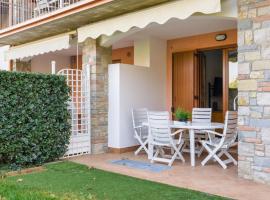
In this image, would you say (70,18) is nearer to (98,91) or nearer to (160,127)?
(98,91)

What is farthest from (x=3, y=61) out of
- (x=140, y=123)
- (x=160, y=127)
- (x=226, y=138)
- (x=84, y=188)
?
(x=226, y=138)

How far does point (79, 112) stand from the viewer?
11.4 meters

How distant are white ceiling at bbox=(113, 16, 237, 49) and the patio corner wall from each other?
2956 millimetres

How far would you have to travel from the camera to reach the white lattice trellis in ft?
36.3

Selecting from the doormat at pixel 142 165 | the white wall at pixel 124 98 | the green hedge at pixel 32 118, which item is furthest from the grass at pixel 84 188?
the white wall at pixel 124 98

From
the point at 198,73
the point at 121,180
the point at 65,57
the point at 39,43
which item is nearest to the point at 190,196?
the point at 121,180

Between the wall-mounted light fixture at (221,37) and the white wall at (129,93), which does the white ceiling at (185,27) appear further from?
the white wall at (129,93)

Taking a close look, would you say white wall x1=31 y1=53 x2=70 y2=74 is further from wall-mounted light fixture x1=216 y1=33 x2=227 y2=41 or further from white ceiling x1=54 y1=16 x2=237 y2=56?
wall-mounted light fixture x1=216 y1=33 x2=227 y2=41

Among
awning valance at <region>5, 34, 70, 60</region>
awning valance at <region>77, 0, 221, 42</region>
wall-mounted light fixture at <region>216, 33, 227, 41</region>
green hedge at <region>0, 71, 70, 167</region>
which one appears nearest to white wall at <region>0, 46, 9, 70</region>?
awning valance at <region>5, 34, 70, 60</region>

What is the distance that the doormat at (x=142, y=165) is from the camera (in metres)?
9.07

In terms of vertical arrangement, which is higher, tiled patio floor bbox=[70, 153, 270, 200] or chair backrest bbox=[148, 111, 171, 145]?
chair backrest bbox=[148, 111, 171, 145]

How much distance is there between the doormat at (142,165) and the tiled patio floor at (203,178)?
0.24 m

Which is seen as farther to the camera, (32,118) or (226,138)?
(32,118)

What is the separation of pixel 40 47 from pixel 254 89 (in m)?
9.65
